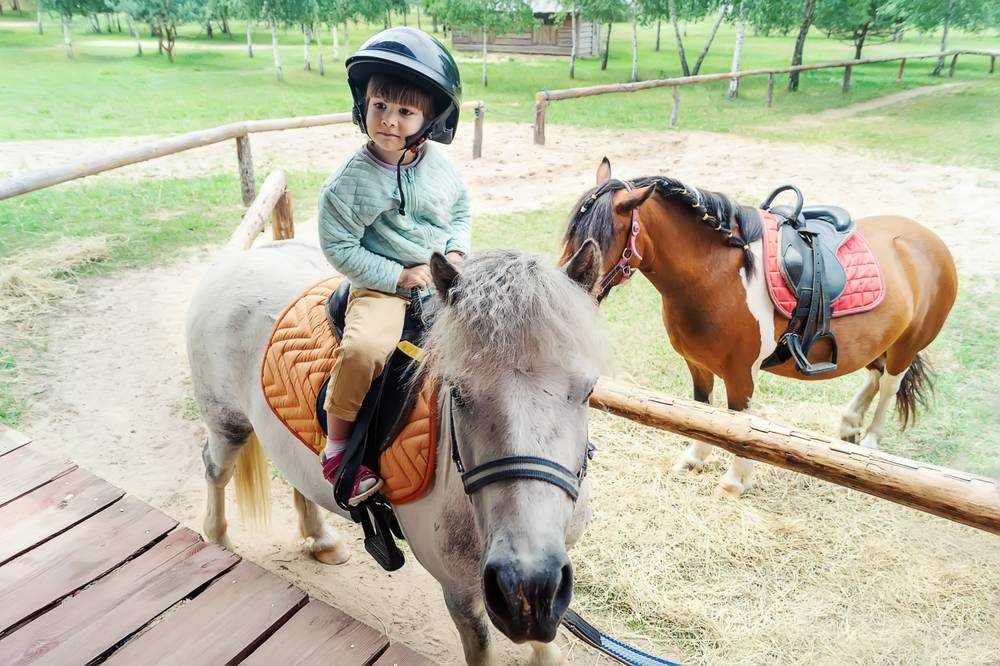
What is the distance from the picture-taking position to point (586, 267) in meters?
1.44

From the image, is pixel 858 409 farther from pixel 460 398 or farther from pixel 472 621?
pixel 460 398

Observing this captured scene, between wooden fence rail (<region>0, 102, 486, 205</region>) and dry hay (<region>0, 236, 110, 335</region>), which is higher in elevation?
wooden fence rail (<region>0, 102, 486, 205</region>)

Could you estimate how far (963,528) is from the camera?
3.31m

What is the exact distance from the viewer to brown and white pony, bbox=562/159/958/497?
2.94m

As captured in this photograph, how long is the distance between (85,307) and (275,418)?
4.65 metres

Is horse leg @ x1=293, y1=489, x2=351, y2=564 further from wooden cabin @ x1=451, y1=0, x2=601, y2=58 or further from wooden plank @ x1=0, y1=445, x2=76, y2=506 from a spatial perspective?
wooden cabin @ x1=451, y1=0, x2=601, y2=58

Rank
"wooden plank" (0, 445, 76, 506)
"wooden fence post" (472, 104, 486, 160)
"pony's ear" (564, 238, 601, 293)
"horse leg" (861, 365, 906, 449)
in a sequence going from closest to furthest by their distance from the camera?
"pony's ear" (564, 238, 601, 293)
"wooden plank" (0, 445, 76, 506)
"horse leg" (861, 365, 906, 449)
"wooden fence post" (472, 104, 486, 160)

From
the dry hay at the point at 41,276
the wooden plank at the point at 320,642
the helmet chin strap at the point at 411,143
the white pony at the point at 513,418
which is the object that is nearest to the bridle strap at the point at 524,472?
the white pony at the point at 513,418

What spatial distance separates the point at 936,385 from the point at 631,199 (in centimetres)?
357

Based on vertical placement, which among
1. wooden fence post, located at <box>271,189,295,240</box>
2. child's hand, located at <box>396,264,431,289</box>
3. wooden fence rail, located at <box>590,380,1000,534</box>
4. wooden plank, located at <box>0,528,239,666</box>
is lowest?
wooden plank, located at <box>0,528,239,666</box>

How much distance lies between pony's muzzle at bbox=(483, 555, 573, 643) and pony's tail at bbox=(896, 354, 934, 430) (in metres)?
3.85

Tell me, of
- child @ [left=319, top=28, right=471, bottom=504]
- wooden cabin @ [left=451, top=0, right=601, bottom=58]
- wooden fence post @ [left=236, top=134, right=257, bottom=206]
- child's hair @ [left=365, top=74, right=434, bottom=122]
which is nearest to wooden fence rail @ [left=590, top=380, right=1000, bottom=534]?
child @ [left=319, top=28, right=471, bottom=504]

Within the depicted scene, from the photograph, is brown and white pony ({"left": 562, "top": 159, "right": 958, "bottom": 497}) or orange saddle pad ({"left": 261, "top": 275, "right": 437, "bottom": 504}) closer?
orange saddle pad ({"left": 261, "top": 275, "right": 437, "bottom": 504})

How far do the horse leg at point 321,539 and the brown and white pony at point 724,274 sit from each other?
1.95 metres
